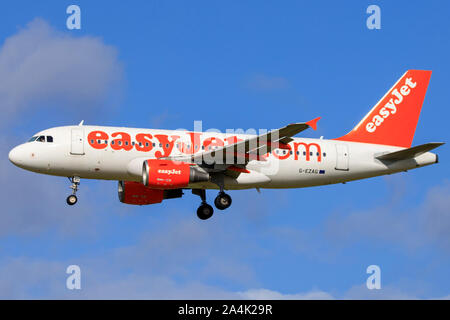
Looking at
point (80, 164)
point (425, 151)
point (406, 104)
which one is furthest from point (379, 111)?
point (80, 164)

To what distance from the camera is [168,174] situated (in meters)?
44.1

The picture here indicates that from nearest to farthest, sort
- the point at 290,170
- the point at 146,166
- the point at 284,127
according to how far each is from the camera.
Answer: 1. the point at 284,127
2. the point at 146,166
3. the point at 290,170

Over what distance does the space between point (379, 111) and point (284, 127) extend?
13.0 metres

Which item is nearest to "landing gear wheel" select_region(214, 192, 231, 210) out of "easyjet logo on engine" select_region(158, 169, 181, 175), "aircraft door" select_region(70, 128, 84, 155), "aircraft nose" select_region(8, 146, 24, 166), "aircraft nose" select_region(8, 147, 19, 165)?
"easyjet logo on engine" select_region(158, 169, 181, 175)

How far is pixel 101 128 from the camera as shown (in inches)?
1795

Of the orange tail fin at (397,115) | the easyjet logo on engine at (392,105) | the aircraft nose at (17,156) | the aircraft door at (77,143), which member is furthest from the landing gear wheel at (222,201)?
the aircraft nose at (17,156)

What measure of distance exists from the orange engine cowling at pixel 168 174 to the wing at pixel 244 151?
825 mm

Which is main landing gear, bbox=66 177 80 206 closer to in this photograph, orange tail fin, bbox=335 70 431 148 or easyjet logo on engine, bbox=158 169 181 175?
easyjet logo on engine, bbox=158 169 181 175

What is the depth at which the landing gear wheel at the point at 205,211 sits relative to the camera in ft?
160

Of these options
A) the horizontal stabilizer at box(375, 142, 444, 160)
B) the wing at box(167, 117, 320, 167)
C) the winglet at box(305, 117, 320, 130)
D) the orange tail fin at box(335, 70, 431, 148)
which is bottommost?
the winglet at box(305, 117, 320, 130)

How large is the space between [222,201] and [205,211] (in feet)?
8.97

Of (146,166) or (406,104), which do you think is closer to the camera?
(146,166)

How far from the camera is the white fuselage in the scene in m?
44.6

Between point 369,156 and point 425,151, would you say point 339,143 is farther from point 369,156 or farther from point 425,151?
point 425,151
